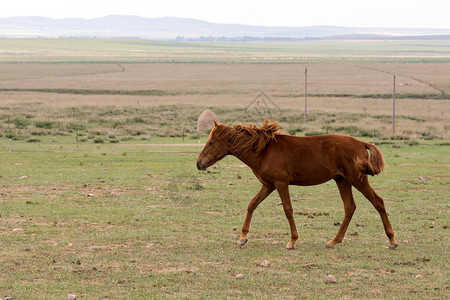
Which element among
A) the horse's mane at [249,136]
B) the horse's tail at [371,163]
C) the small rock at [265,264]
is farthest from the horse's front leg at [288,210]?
the horse's tail at [371,163]

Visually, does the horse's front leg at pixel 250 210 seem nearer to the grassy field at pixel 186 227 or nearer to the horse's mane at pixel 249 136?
the grassy field at pixel 186 227

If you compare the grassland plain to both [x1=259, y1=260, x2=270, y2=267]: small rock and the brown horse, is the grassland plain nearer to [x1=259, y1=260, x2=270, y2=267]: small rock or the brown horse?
the brown horse

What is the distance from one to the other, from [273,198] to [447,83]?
8337 cm

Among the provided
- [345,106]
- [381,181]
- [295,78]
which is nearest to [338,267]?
[381,181]

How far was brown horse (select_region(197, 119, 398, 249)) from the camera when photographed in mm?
9914

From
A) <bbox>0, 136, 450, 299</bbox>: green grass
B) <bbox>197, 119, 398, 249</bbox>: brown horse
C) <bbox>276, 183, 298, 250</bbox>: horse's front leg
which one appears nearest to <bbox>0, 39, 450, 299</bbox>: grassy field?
<bbox>0, 136, 450, 299</bbox>: green grass

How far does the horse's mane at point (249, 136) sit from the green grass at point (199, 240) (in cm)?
159

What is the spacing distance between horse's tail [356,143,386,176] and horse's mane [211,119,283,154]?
1.45m

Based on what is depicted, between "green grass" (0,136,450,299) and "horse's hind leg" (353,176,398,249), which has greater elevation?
"horse's hind leg" (353,176,398,249)

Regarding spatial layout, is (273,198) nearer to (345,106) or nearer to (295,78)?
(345,106)

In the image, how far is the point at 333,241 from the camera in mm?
9930

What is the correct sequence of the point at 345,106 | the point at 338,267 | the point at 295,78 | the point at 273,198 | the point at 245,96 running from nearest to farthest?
the point at 338,267 → the point at 273,198 → the point at 345,106 → the point at 245,96 → the point at 295,78

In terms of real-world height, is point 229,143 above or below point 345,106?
above

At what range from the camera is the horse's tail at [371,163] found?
9789mm
